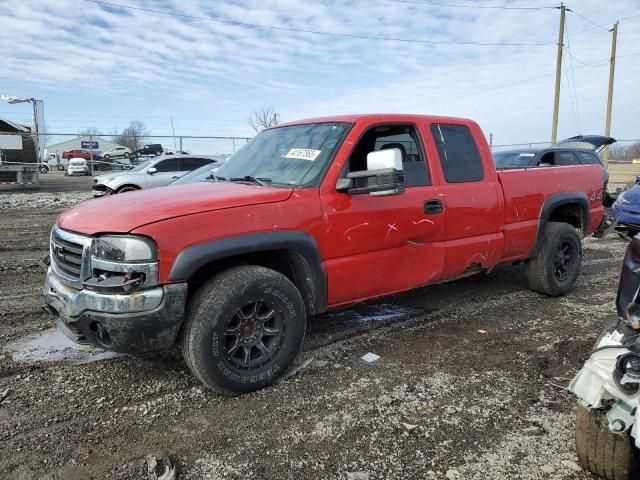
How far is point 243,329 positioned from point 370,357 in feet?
3.84

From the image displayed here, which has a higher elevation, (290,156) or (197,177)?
(290,156)

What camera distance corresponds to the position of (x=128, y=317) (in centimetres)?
291

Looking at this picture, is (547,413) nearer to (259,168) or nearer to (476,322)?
(476,322)

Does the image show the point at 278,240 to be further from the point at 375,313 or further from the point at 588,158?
the point at 588,158

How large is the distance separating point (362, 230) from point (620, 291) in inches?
68.0

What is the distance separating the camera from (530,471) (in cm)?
259

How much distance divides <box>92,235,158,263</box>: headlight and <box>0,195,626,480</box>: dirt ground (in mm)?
1010

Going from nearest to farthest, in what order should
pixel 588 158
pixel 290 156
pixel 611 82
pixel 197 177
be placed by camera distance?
pixel 290 156
pixel 197 177
pixel 588 158
pixel 611 82

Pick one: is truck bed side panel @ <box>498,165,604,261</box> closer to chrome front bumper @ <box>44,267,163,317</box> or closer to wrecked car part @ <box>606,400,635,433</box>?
wrecked car part @ <box>606,400,635,433</box>

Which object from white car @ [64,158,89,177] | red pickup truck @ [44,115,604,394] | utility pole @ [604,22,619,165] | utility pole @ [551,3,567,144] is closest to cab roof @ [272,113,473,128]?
red pickup truck @ [44,115,604,394]

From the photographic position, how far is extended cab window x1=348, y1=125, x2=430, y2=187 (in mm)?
4065

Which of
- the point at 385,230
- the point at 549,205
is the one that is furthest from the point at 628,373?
the point at 549,205

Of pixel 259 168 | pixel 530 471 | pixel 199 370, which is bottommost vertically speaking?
pixel 530 471

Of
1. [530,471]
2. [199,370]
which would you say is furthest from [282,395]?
[530,471]
